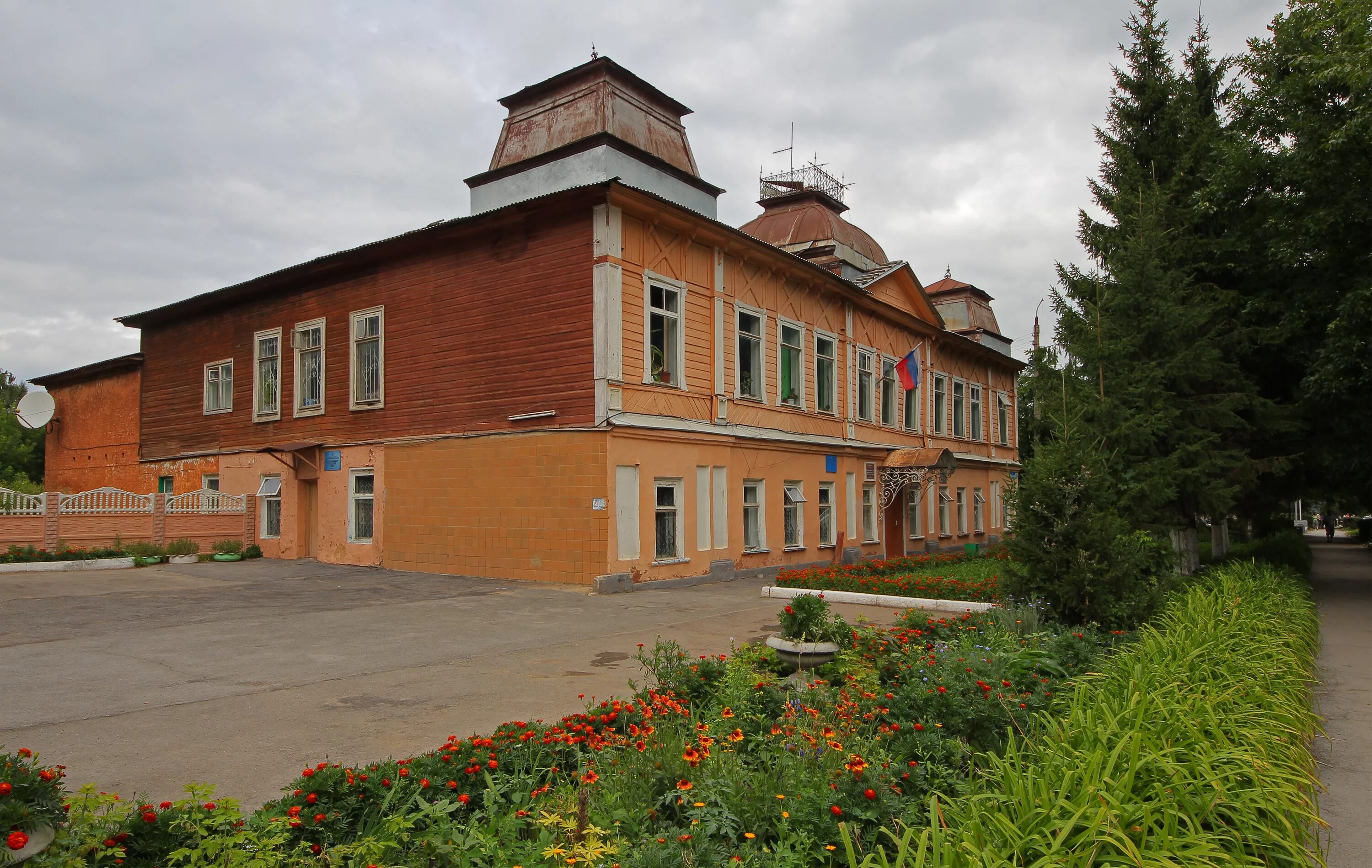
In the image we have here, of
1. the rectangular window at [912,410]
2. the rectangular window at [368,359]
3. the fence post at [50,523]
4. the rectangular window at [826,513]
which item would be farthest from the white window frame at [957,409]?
the fence post at [50,523]

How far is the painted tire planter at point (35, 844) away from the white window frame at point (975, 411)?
32565 mm

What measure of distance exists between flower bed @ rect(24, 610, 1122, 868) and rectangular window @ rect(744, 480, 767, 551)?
13872 millimetres

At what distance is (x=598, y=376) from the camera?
1620 cm

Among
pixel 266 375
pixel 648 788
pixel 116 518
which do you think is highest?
pixel 266 375

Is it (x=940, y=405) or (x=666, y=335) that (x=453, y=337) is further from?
(x=940, y=405)

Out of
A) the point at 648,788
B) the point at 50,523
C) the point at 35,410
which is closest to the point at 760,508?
the point at 50,523

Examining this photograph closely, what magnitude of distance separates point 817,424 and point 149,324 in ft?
66.0

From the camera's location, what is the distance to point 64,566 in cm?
1775

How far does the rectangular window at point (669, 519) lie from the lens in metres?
17.4

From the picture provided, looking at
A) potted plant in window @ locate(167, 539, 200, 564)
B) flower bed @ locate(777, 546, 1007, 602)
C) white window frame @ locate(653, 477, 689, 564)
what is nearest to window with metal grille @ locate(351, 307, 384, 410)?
potted plant in window @ locate(167, 539, 200, 564)

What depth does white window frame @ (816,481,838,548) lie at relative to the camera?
2273 cm

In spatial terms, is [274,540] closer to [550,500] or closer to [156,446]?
[156,446]

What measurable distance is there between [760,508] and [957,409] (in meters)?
15.1

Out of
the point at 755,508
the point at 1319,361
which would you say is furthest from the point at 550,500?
the point at 1319,361
